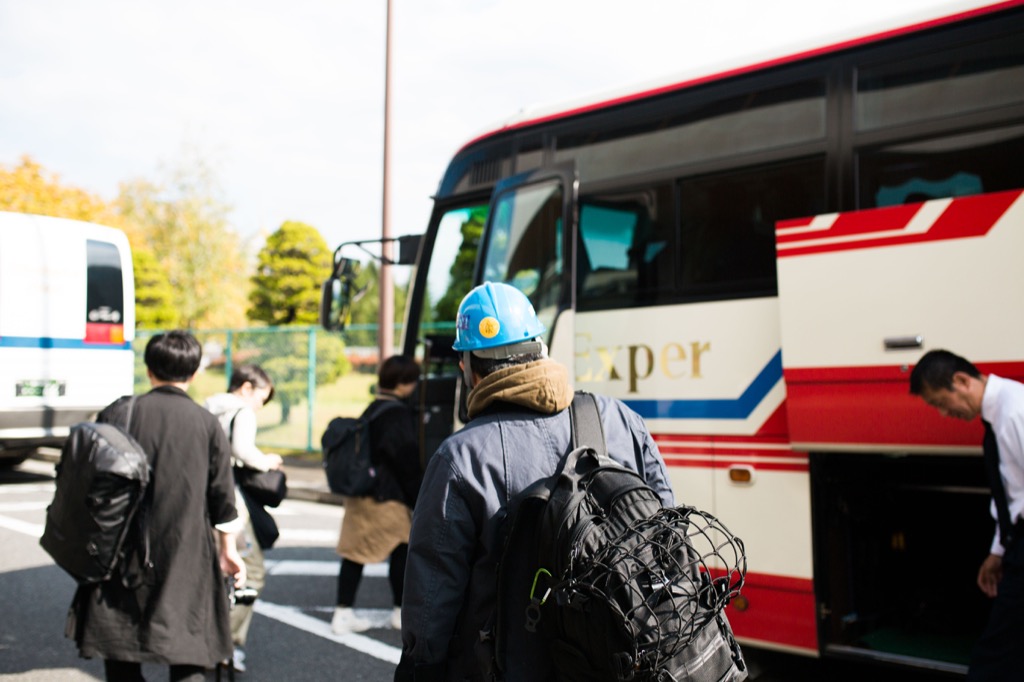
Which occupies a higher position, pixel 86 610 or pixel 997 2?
pixel 997 2

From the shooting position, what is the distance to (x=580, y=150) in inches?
210

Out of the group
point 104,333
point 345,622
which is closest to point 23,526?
point 104,333

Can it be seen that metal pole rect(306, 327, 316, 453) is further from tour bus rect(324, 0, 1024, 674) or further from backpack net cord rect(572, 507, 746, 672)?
backpack net cord rect(572, 507, 746, 672)

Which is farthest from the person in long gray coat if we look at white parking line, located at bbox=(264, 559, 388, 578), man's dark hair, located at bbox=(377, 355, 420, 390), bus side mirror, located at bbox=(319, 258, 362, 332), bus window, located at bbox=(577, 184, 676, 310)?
white parking line, located at bbox=(264, 559, 388, 578)

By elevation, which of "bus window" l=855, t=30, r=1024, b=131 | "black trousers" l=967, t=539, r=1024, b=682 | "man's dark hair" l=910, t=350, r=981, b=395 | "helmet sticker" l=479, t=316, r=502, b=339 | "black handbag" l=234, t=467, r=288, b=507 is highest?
"bus window" l=855, t=30, r=1024, b=131

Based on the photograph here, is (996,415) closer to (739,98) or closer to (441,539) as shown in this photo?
(739,98)

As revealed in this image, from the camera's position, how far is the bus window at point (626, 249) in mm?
4902

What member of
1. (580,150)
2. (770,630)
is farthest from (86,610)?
(580,150)

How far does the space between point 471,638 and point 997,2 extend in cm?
372

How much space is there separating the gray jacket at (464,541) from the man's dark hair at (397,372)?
11.7 feet

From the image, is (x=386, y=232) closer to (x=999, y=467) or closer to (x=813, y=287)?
(x=813, y=287)

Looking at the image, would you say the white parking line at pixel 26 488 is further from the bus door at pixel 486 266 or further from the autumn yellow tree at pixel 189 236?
the autumn yellow tree at pixel 189 236

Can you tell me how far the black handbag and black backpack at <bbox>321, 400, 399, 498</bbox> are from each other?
863 millimetres

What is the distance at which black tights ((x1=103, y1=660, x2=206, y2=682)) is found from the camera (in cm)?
338
